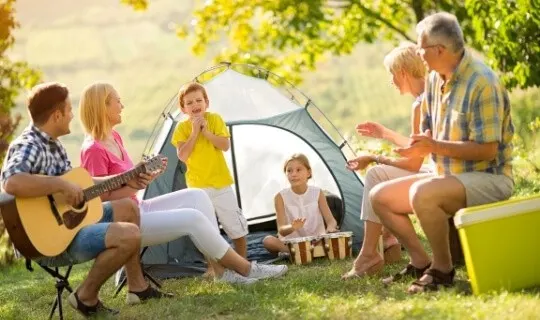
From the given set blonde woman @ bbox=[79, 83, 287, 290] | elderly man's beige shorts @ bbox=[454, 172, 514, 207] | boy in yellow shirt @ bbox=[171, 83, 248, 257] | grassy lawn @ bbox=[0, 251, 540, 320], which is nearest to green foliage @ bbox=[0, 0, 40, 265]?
grassy lawn @ bbox=[0, 251, 540, 320]

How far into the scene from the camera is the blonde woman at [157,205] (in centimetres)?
520

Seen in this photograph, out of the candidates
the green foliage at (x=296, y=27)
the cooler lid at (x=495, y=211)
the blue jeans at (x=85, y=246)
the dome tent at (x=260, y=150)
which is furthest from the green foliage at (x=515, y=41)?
the blue jeans at (x=85, y=246)

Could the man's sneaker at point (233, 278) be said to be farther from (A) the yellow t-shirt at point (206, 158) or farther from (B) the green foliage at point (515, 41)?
(B) the green foliage at point (515, 41)

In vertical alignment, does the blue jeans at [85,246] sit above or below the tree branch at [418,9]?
below

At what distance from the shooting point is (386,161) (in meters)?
5.20

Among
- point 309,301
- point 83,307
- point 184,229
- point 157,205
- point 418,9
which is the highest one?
point 418,9

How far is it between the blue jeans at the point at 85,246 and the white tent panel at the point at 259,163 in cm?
335

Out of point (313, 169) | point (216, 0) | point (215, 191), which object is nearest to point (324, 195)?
point (313, 169)

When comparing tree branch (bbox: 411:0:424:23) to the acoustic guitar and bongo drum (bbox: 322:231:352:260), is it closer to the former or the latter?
bongo drum (bbox: 322:231:352:260)

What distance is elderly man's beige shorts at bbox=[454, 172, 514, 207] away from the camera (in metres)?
4.48

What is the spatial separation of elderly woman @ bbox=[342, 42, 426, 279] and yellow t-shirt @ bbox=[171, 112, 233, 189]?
4.39ft

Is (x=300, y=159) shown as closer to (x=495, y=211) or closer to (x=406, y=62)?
(x=406, y=62)

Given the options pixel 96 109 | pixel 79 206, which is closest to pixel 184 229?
pixel 79 206

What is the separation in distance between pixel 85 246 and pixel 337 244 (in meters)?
2.28
